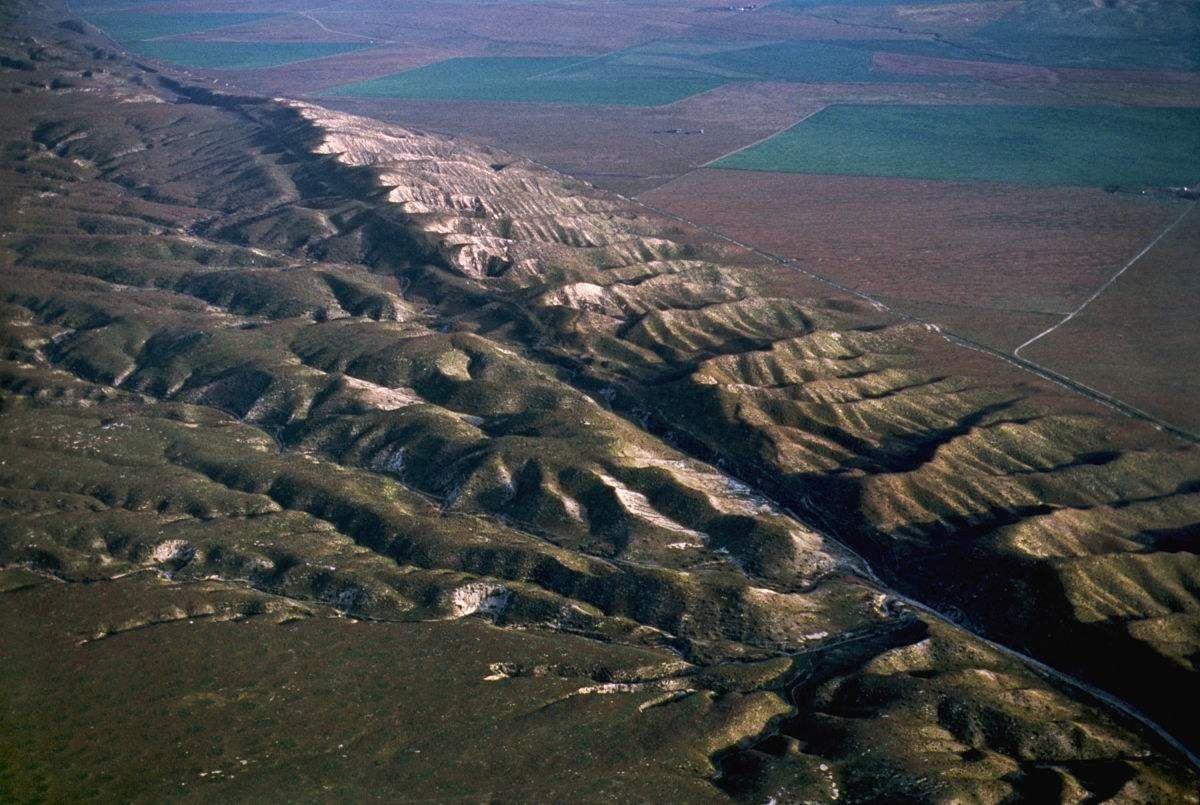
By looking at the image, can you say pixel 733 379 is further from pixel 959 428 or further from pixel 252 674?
pixel 252 674

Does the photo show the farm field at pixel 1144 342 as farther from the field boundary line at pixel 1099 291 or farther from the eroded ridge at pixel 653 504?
the eroded ridge at pixel 653 504

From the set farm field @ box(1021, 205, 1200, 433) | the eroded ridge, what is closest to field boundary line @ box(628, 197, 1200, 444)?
farm field @ box(1021, 205, 1200, 433)

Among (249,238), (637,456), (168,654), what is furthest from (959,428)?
(249,238)

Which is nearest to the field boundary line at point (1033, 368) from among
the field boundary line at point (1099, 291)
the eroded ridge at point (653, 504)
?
the eroded ridge at point (653, 504)

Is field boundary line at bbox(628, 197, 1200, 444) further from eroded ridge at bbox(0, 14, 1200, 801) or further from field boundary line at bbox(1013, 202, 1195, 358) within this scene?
field boundary line at bbox(1013, 202, 1195, 358)

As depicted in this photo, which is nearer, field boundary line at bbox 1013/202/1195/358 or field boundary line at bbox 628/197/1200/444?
field boundary line at bbox 628/197/1200/444

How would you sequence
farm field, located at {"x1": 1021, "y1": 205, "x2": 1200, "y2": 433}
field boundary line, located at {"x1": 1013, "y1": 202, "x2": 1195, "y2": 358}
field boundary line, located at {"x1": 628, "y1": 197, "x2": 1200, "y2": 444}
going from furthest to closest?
field boundary line, located at {"x1": 1013, "y1": 202, "x2": 1195, "y2": 358}
farm field, located at {"x1": 1021, "y1": 205, "x2": 1200, "y2": 433}
field boundary line, located at {"x1": 628, "y1": 197, "x2": 1200, "y2": 444}
